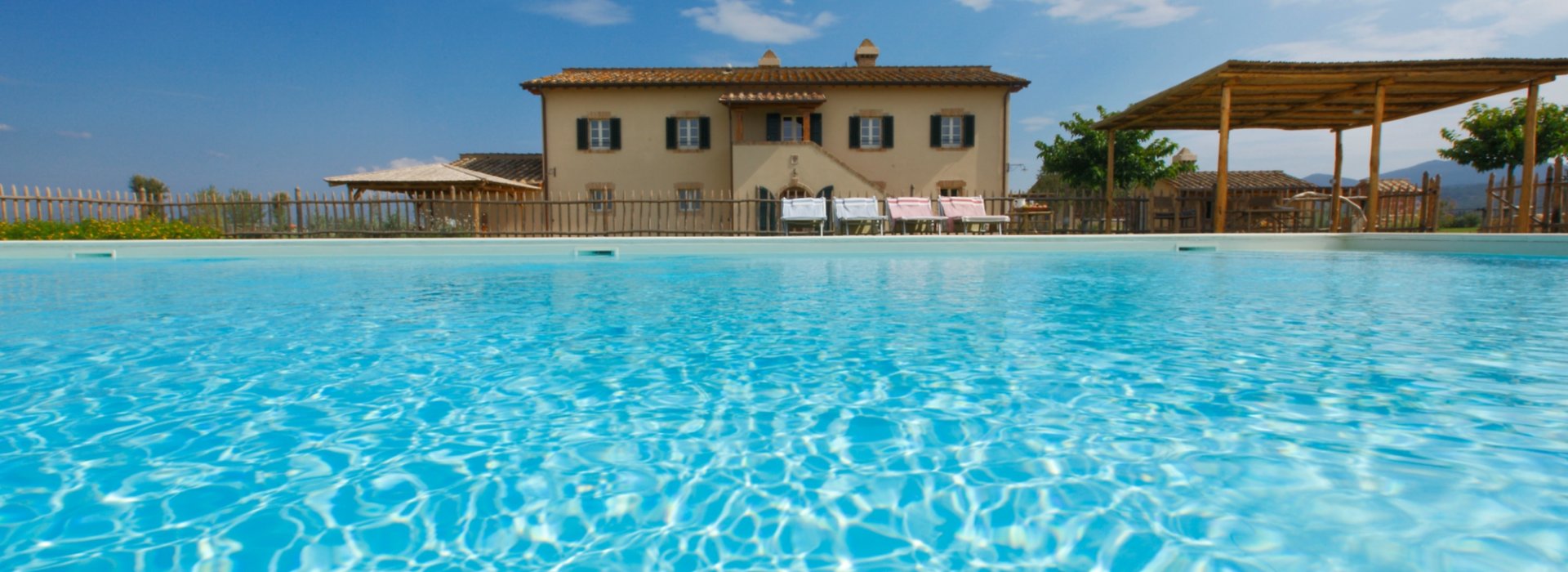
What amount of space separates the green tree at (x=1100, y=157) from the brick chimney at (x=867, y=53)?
6.85m

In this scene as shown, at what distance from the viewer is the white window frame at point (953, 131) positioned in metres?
21.0

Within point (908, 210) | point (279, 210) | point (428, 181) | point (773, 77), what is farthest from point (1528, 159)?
point (279, 210)

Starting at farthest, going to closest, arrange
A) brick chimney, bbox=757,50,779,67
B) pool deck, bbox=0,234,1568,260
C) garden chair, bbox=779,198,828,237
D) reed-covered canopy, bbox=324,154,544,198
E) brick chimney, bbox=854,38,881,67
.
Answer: brick chimney, bbox=854,38,881,67 < brick chimney, bbox=757,50,779,67 < reed-covered canopy, bbox=324,154,544,198 < garden chair, bbox=779,198,828,237 < pool deck, bbox=0,234,1568,260

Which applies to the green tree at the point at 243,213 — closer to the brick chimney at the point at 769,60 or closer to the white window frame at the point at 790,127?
the white window frame at the point at 790,127

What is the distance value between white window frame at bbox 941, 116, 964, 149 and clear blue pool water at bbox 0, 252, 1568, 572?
16.5m

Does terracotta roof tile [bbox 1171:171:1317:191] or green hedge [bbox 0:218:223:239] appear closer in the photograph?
green hedge [bbox 0:218:223:239]

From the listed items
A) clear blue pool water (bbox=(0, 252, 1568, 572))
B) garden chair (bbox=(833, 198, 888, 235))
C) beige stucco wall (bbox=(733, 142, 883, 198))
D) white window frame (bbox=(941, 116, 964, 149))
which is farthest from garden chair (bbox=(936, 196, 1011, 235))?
clear blue pool water (bbox=(0, 252, 1568, 572))

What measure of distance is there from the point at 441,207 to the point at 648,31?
369 inches

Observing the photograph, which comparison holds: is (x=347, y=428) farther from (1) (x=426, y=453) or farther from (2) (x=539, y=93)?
(2) (x=539, y=93)

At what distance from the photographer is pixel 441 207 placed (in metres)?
17.2

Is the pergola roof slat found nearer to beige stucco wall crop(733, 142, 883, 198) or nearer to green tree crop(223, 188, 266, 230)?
beige stucco wall crop(733, 142, 883, 198)

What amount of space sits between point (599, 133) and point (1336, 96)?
56.4 feet

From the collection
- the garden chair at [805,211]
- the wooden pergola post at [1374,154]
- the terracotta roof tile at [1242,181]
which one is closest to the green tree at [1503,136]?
the terracotta roof tile at [1242,181]

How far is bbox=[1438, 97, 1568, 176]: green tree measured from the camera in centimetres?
2138
